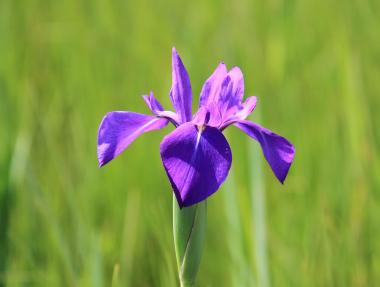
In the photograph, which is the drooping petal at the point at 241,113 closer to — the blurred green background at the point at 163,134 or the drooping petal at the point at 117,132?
the drooping petal at the point at 117,132

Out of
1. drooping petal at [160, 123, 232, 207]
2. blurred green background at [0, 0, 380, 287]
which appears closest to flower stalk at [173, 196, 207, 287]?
drooping petal at [160, 123, 232, 207]

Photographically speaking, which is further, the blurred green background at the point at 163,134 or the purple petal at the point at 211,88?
the blurred green background at the point at 163,134

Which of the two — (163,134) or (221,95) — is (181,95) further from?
(163,134)

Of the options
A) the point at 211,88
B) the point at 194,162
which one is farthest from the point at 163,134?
the point at 194,162


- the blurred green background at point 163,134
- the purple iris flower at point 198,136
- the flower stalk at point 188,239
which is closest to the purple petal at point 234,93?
the purple iris flower at point 198,136

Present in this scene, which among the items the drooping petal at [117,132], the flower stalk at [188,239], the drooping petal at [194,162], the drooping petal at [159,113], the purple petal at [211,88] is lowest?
the flower stalk at [188,239]

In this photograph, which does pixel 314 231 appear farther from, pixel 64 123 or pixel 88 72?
pixel 88 72

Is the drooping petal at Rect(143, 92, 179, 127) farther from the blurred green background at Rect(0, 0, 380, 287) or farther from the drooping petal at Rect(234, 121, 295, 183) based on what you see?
the blurred green background at Rect(0, 0, 380, 287)
